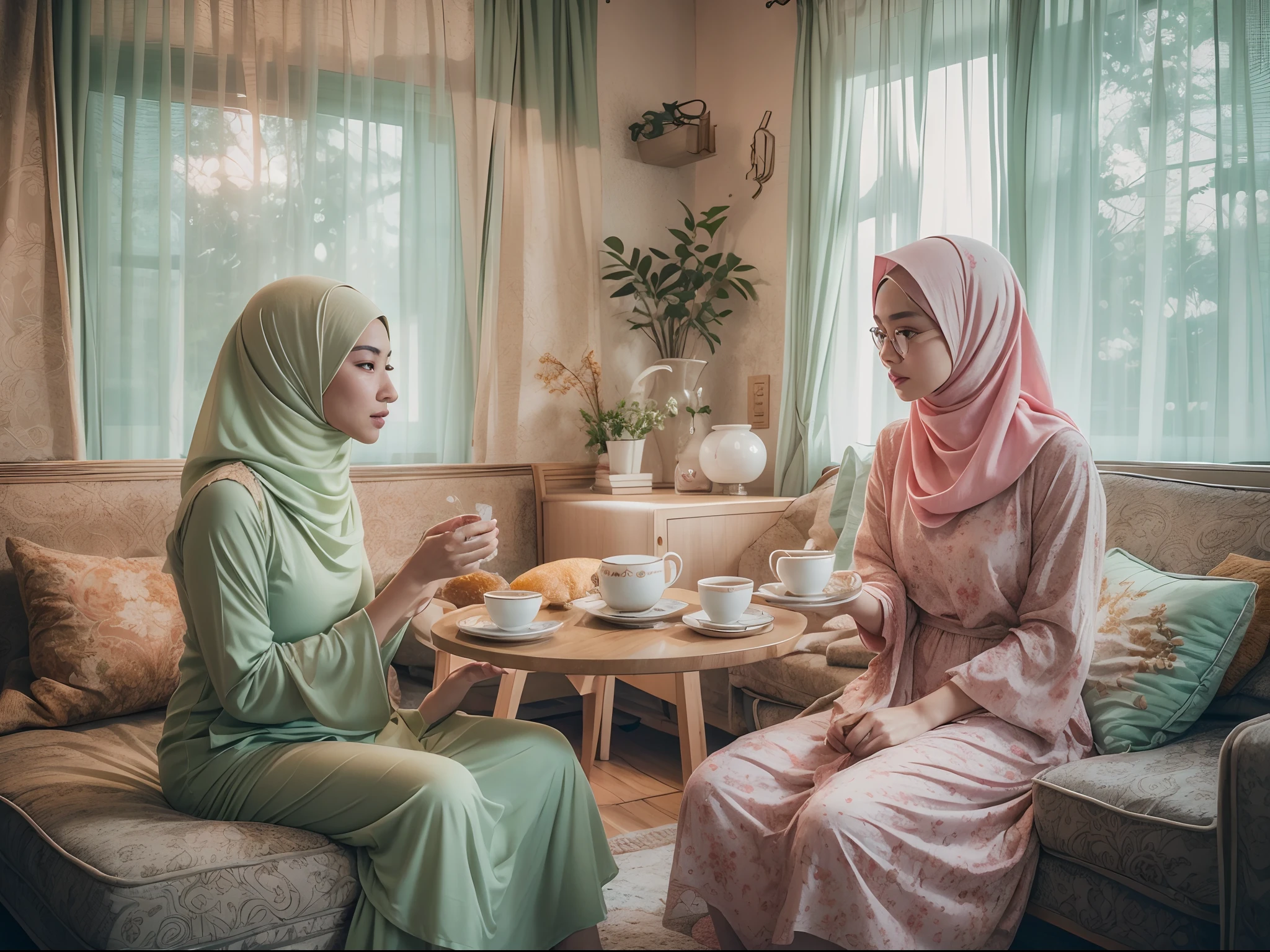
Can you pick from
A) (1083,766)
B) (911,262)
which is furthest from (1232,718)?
(911,262)

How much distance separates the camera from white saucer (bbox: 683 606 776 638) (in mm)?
1651

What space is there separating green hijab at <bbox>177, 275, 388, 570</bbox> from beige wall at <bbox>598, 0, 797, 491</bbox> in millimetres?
2188

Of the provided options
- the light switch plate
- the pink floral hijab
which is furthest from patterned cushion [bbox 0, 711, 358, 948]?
the light switch plate

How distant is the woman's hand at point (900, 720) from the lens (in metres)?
1.53

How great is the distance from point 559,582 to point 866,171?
6.32 feet

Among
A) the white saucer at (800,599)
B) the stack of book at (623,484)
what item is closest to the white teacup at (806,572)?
the white saucer at (800,599)

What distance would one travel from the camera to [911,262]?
168cm

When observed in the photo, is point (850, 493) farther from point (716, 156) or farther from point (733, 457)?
point (716, 156)

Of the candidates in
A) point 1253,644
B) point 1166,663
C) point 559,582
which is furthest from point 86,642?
point 1253,644

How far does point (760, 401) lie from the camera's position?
141 inches

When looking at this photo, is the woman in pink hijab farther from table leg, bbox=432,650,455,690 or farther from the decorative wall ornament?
the decorative wall ornament

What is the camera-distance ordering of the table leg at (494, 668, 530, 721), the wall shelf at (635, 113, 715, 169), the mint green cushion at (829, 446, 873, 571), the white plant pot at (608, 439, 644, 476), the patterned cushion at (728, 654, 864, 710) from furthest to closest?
the wall shelf at (635, 113, 715, 169)
the white plant pot at (608, 439, 644, 476)
the mint green cushion at (829, 446, 873, 571)
the table leg at (494, 668, 530, 721)
the patterned cushion at (728, 654, 864, 710)

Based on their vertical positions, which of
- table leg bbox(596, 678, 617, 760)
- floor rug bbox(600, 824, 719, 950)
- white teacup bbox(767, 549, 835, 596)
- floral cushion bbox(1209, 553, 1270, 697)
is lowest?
floor rug bbox(600, 824, 719, 950)

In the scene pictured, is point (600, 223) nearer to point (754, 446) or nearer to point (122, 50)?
point (754, 446)
